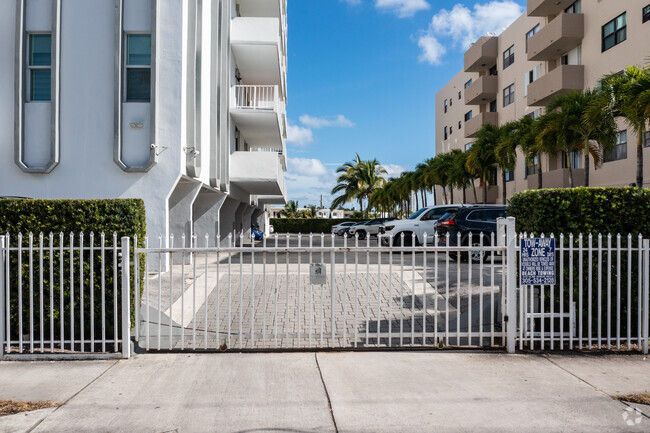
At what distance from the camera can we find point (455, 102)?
42719mm

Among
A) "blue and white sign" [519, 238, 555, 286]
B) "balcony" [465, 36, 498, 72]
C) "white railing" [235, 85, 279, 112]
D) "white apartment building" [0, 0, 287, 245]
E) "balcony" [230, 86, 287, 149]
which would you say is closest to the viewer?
"blue and white sign" [519, 238, 555, 286]

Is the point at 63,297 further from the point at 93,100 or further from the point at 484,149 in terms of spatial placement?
the point at 484,149

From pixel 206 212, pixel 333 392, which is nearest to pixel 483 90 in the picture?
pixel 206 212

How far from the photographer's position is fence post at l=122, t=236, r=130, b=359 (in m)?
5.83

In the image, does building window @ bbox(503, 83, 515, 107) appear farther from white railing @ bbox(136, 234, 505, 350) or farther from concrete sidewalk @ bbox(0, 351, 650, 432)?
concrete sidewalk @ bbox(0, 351, 650, 432)

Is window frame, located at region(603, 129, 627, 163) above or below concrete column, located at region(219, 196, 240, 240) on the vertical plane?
above

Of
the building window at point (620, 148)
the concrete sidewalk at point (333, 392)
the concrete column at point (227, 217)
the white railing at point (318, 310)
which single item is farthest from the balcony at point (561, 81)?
the concrete sidewalk at point (333, 392)

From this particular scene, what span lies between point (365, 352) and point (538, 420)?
2364 millimetres

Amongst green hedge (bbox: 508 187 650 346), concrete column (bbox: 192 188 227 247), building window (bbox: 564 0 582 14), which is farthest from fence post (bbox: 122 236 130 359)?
building window (bbox: 564 0 582 14)

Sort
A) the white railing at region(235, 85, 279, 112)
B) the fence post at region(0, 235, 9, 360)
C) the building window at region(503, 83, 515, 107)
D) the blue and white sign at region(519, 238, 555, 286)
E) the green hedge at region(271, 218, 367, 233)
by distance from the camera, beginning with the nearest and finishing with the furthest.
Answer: the fence post at region(0, 235, 9, 360)
the blue and white sign at region(519, 238, 555, 286)
the white railing at region(235, 85, 279, 112)
the building window at region(503, 83, 515, 107)
the green hedge at region(271, 218, 367, 233)

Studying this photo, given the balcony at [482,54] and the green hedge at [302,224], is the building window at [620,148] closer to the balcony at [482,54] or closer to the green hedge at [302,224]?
the balcony at [482,54]

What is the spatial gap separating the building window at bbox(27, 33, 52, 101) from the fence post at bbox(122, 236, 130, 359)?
7.83 m

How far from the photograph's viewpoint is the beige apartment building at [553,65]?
66.6ft

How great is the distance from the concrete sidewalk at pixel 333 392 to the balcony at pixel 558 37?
72.8ft
